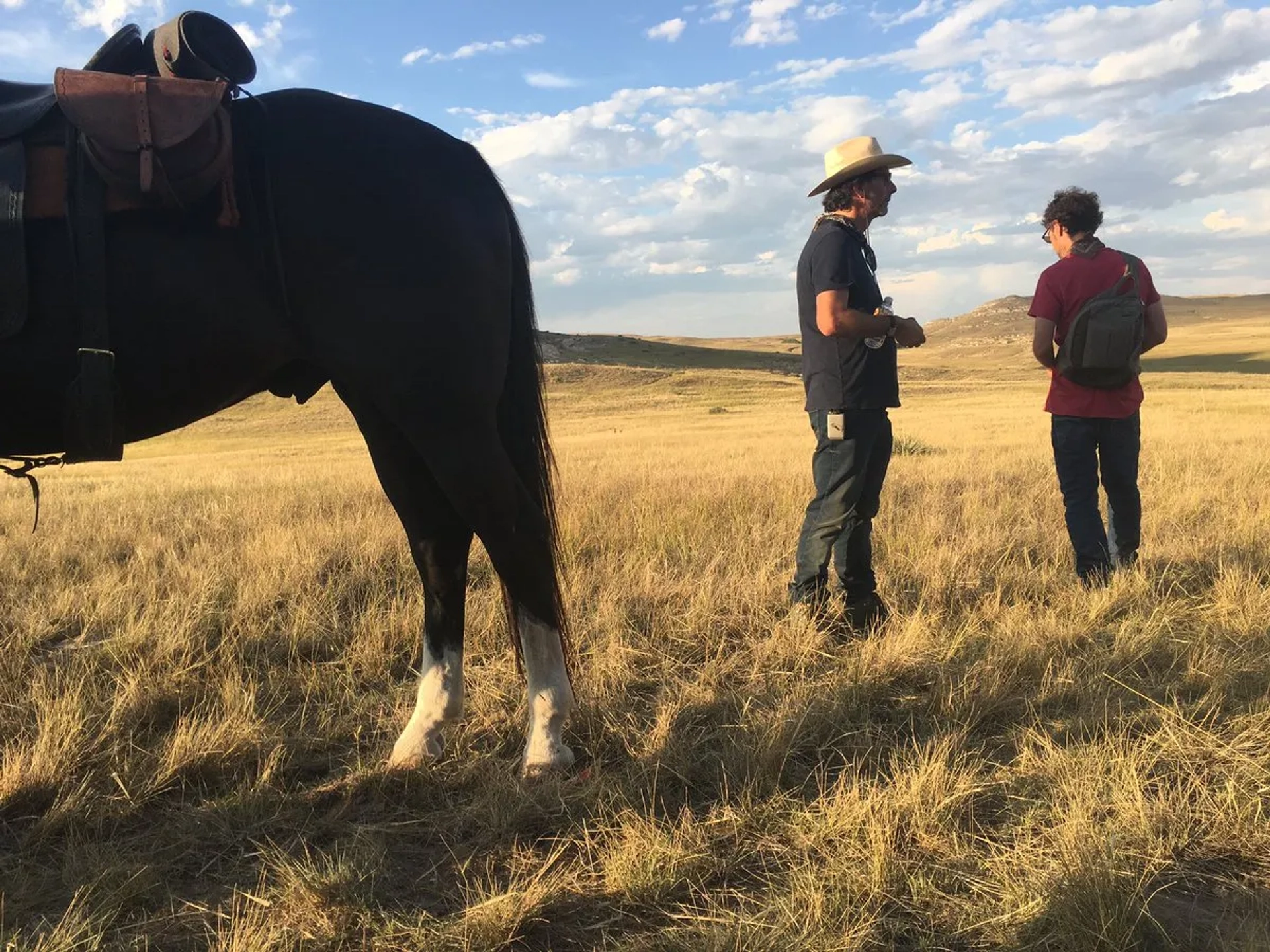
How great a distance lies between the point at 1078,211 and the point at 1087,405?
1.17m

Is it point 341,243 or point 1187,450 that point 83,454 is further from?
point 1187,450

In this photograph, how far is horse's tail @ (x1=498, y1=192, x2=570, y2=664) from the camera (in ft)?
9.18

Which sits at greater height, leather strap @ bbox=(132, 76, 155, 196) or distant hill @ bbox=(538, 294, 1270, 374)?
distant hill @ bbox=(538, 294, 1270, 374)

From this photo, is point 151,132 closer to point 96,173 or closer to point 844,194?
point 96,173

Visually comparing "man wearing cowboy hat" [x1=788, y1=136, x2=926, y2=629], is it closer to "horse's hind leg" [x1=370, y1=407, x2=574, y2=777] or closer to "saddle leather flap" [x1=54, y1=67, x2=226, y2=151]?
"horse's hind leg" [x1=370, y1=407, x2=574, y2=777]

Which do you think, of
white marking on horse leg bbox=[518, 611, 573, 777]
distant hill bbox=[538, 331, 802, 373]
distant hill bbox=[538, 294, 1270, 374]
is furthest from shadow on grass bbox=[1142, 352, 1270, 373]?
white marking on horse leg bbox=[518, 611, 573, 777]

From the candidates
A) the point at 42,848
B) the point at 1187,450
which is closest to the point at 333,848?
the point at 42,848

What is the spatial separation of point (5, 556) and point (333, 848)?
13.1 feet

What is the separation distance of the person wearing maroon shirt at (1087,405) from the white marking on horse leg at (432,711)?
3625mm

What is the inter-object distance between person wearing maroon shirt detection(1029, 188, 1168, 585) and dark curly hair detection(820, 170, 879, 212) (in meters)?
1.57

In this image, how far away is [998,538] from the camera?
5051mm

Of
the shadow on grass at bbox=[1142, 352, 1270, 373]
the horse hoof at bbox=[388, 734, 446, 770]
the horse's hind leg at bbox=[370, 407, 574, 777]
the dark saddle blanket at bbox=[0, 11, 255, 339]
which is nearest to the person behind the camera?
the dark saddle blanket at bbox=[0, 11, 255, 339]

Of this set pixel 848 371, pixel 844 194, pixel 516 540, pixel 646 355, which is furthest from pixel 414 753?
pixel 646 355

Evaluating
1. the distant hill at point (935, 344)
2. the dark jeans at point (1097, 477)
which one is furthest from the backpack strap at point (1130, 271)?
the distant hill at point (935, 344)
